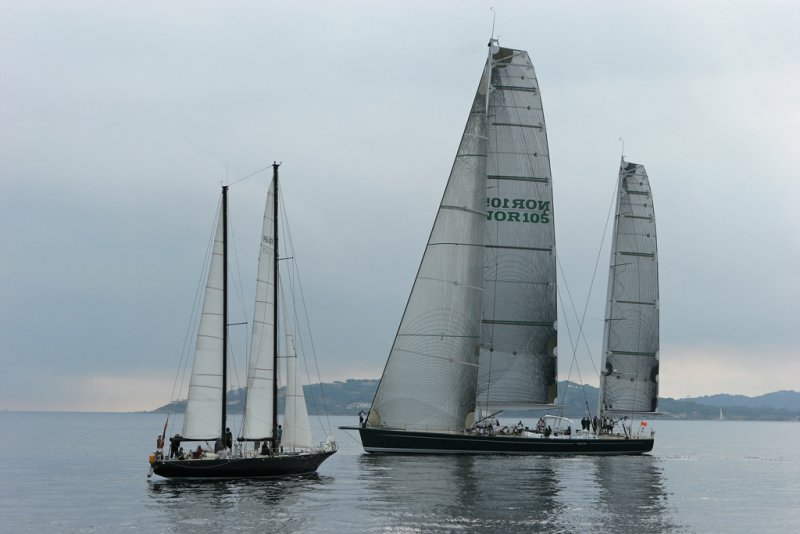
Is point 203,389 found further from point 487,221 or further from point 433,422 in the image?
point 487,221

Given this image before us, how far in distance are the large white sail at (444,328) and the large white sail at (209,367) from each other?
15.7m

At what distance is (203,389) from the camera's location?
51312mm

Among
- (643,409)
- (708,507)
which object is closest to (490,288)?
(643,409)

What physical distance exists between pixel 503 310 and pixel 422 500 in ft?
85.4

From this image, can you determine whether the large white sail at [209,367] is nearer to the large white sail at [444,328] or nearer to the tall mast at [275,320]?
the tall mast at [275,320]

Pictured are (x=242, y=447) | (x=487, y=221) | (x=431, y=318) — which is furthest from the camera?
(x=487, y=221)

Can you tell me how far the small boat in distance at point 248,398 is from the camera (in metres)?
51.2

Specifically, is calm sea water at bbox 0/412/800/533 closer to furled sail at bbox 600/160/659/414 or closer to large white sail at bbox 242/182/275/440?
large white sail at bbox 242/182/275/440

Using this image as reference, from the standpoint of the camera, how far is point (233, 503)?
44969 millimetres

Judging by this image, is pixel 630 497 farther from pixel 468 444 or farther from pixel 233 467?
pixel 233 467

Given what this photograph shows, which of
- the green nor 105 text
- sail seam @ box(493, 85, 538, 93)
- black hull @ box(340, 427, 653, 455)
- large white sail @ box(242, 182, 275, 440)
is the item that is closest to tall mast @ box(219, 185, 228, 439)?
large white sail @ box(242, 182, 275, 440)

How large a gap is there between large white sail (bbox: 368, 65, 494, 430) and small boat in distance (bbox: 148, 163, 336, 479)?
37.4 feet

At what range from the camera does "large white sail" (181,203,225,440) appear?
51.0 meters

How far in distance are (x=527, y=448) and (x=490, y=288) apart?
37.0 ft
